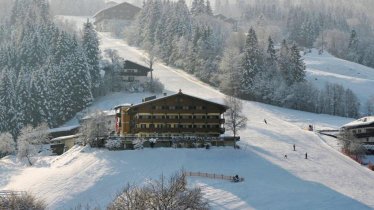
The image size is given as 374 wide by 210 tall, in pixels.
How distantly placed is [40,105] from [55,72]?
8.08 meters

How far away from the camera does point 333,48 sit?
558 ft

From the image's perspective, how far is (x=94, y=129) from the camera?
228ft

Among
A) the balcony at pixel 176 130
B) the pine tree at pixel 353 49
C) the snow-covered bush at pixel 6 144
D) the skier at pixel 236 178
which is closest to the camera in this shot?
the skier at pixel 236 178

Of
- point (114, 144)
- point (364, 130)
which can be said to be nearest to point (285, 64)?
point (364, 130)

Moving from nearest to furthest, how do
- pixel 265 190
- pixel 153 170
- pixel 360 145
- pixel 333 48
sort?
pixel 265 190, pixel 153 170, pixel 360 145, pixel 333 48

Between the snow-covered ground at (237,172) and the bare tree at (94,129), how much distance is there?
1.79 metres

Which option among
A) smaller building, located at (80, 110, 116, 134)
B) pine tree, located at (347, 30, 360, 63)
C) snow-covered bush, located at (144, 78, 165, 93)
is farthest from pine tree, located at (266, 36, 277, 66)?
pine tree, located at (347, 30, 360, 63)

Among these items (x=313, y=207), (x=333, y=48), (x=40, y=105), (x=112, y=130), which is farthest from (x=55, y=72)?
(x=333, y=48)

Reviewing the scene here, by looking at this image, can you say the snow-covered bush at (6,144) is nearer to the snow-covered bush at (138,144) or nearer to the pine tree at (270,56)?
the snow-covered bush at (138,144)

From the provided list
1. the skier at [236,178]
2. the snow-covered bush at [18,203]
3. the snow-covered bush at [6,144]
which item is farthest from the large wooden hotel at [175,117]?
the snow-covered bush at [18,203]

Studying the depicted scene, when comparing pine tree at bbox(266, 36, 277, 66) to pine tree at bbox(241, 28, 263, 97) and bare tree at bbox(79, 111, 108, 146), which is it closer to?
pine tree at bbox(241, 28, 263, 97)

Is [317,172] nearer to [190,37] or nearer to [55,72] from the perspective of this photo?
[55,72]

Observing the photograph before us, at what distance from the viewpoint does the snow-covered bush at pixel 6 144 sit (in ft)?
260

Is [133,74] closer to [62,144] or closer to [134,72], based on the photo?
[134,72]
